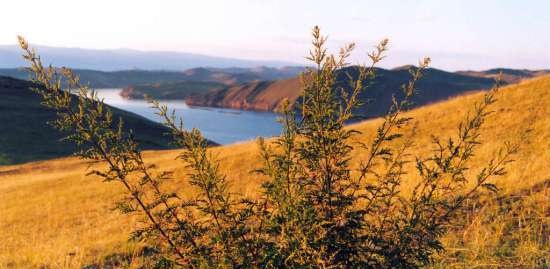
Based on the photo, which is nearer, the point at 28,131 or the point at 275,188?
the point at 275,188

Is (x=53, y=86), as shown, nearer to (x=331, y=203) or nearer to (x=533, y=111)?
(x=331, y=203)

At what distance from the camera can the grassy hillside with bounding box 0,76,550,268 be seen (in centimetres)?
651

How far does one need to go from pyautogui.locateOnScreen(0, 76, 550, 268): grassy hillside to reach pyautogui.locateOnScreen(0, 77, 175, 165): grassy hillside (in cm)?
2152

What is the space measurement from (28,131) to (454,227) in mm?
78298

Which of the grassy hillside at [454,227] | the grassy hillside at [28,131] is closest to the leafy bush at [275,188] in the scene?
the grassy hillside at [454,227]

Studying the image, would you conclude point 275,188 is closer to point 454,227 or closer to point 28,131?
point 454,227

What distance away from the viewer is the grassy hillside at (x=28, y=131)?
2506 inches

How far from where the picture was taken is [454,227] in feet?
19.1

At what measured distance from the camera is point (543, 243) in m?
6.54

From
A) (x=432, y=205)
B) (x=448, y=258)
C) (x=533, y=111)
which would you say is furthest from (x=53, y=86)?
(x=533, y=111)

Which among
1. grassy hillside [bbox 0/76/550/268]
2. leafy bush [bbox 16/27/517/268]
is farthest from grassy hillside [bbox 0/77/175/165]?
leafy bush [bbox 16/27/517/268]

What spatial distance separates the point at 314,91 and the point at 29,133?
7795 cm

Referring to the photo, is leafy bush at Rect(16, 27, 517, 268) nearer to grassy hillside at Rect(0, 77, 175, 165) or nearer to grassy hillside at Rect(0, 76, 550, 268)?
grassy hillside at Rect(0, 76, 550, 268)

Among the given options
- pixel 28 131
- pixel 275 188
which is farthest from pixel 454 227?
pixel 28 131
